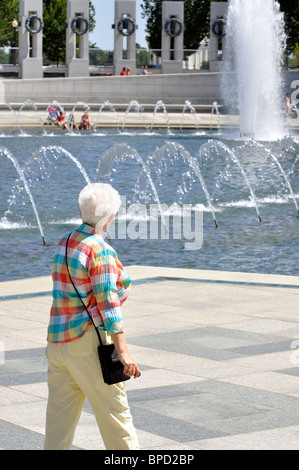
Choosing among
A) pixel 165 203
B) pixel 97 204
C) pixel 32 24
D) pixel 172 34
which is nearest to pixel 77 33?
pixel 32 24

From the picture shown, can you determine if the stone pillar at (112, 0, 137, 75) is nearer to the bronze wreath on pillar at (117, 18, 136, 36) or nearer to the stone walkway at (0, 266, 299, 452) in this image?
the bronze wreath on pillar at (117, 18, 136, 36)

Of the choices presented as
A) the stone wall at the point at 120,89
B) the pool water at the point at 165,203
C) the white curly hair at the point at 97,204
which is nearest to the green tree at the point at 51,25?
the stone wall at the point at 120,89

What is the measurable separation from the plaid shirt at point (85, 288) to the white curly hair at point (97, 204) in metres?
0.06

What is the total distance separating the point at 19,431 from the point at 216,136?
32.7 m

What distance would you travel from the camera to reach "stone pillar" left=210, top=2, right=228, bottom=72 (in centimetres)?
5584

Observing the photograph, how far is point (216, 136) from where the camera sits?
123 ft

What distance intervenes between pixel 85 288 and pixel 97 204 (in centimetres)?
41

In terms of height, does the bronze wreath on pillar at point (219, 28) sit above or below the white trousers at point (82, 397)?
above

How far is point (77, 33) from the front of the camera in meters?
55.0

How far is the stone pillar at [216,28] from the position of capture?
55844 millimetres

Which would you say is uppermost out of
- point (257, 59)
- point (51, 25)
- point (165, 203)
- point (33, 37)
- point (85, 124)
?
point (51, 25)

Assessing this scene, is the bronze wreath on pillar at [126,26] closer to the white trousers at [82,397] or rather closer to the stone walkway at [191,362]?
the stone walkway at [191,362]

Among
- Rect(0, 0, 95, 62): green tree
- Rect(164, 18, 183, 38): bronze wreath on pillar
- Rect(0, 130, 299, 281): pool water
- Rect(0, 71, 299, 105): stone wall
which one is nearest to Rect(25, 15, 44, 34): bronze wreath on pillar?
Rect(0, 71, 299, 105): stone wall

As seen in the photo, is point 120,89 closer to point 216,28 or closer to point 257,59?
point 216,28
